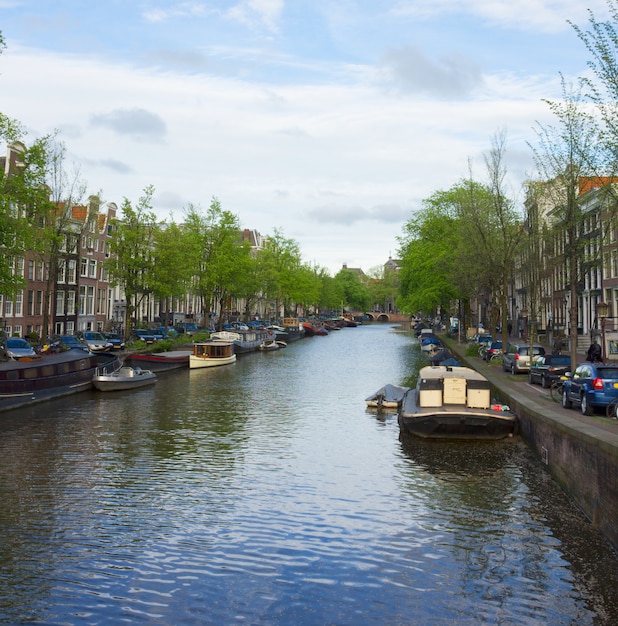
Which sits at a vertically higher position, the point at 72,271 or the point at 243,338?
the point at 72,271

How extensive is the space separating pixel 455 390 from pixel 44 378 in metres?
19.9

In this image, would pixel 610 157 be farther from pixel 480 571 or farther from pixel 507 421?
pixel 480 571

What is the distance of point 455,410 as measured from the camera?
26.4 metres

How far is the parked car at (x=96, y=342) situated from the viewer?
182ft

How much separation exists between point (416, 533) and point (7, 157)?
52.9 meters

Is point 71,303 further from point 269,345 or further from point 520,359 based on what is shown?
point 520,359

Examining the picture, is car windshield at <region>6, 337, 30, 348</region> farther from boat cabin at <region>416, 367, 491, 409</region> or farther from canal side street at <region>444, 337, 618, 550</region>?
canal side street at <region>444, 337, 618, 550</region>

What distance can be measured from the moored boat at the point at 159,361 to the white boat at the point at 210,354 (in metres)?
0.80

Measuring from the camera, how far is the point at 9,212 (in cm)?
3594

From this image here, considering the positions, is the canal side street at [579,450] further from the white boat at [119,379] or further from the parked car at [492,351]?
the white boat at [119,379]

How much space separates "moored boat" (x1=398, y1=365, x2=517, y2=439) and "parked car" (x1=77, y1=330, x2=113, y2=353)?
32.9m

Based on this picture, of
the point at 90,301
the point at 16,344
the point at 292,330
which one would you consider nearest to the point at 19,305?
the point at 90,301

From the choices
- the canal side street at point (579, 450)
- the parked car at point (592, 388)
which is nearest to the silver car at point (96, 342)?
the canal side street at point (579, 450)

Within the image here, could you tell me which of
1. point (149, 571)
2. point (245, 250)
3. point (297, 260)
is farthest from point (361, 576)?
point (297, 260)
